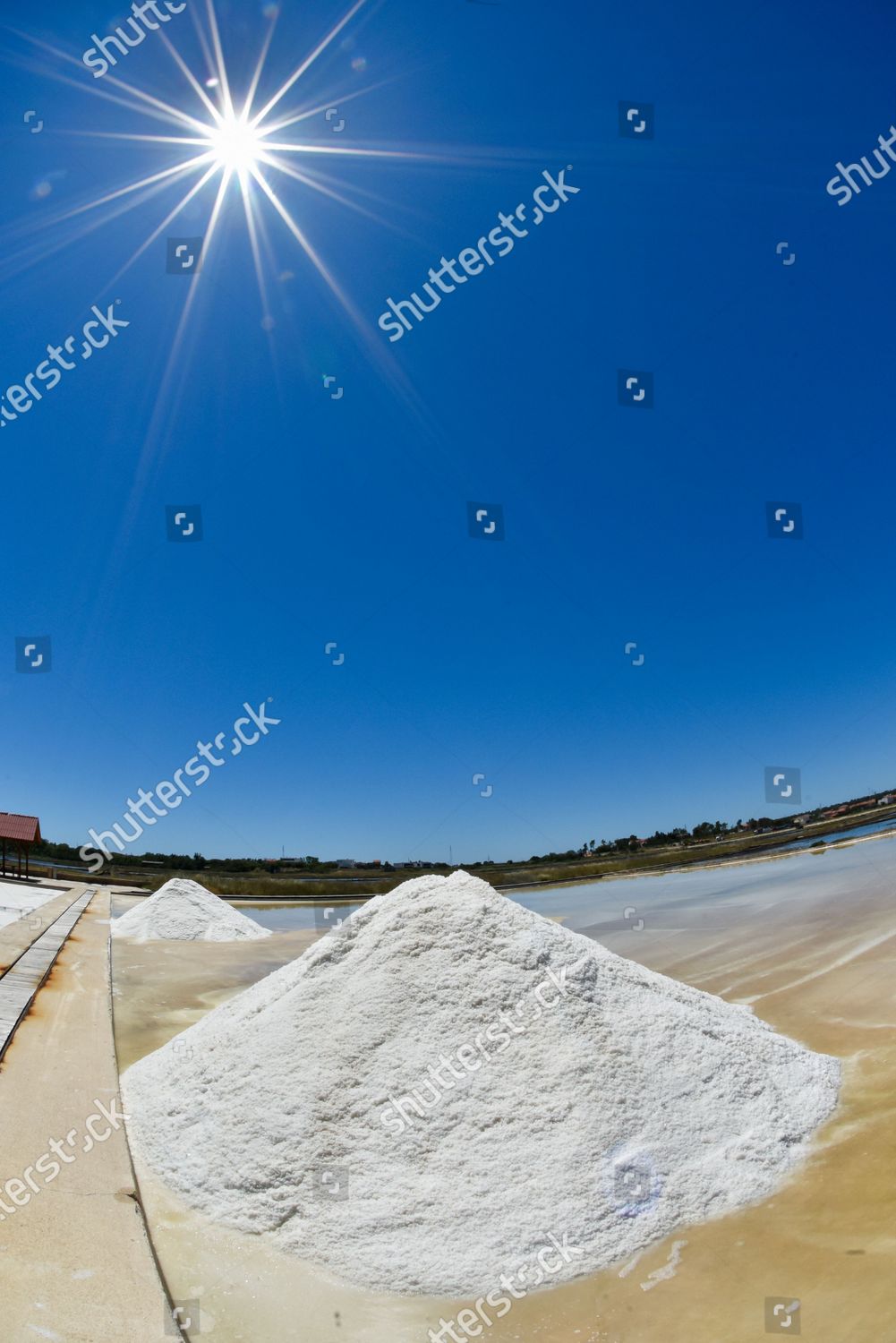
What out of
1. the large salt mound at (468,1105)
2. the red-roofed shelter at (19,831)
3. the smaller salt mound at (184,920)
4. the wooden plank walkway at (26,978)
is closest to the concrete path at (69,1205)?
the wooden plank walkway at (26,978)

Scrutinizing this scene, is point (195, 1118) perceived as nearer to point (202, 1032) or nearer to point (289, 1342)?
point (202, 1032)

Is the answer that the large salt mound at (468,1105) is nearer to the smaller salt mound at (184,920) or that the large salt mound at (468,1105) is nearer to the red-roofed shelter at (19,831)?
the smaller salt mound at (184,920)

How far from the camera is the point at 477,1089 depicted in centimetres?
455

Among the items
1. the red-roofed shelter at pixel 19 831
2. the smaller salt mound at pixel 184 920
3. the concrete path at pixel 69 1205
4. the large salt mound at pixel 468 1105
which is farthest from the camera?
the red-roofed shelter at pixel 19 831

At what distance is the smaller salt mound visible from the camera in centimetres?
1563

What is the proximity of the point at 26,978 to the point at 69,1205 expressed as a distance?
5766 mm

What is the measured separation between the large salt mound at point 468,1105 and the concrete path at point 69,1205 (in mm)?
359

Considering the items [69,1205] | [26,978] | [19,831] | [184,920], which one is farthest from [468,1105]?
[19,831]

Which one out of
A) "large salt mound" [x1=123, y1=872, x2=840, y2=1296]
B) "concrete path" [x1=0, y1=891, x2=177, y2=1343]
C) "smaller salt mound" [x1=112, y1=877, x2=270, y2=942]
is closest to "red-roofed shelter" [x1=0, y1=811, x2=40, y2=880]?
"smaller salt mound" [x1=112, y1=877, x2=270, y2=942]

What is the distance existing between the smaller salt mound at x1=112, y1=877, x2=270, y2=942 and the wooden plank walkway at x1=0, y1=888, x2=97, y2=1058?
5.41 feet

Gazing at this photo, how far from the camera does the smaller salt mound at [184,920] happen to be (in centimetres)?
1563

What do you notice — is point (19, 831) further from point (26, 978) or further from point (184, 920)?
point (26, 978)

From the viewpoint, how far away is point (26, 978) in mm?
8539

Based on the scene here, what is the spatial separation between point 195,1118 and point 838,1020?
5813mm
